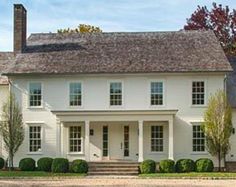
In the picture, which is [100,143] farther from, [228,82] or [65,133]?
[228,82]

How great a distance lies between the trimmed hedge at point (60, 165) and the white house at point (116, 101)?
2.18 metres

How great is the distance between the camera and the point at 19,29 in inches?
Answer: 1724

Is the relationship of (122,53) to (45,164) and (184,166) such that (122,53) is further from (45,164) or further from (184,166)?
(45,164)

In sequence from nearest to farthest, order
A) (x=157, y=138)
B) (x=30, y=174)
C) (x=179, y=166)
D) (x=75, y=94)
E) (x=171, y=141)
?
(x=30, y=174) → (x=179, y=166) → (x=171, y=141) → (x=157, y=138) → (x=75, y=94)

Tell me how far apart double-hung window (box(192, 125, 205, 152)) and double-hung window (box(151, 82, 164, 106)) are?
3.04 metres

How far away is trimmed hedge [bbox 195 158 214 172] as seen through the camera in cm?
3769

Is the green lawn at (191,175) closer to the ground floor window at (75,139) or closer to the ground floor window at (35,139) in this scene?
the ground floor window at (75,139)

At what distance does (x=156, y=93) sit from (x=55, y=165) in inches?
344

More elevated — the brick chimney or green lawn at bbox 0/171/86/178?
the brick chimney

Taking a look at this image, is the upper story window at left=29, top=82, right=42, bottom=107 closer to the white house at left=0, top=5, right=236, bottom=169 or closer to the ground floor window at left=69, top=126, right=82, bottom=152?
the white house at left=0, top=5, right=236, bottom=169

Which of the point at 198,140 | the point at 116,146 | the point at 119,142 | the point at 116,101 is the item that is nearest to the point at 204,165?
the point at 198,140

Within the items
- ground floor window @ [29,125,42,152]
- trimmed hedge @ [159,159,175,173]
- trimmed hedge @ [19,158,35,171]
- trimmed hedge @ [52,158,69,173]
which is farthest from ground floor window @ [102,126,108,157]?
trimmed hedge @ [19,158,35,171]

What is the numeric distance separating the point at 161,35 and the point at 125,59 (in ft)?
14.5

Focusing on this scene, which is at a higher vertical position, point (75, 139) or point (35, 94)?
point (35, 94)
